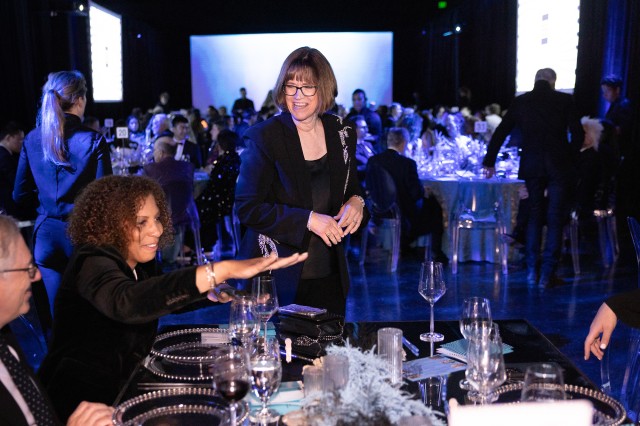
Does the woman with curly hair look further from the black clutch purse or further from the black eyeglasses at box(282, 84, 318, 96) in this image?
the black eyeglasses at box(282, 84, 318, 96)

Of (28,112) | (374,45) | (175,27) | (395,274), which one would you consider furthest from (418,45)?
(395,274)

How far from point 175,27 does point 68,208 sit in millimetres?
17906

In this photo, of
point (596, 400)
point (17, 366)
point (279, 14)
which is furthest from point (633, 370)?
point (279, 14)

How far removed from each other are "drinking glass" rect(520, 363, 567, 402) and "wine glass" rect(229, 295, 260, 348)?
83 cm

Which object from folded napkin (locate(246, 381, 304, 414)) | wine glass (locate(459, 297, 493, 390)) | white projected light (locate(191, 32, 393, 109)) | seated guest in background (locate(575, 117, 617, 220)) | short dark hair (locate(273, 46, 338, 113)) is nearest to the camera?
folded napkin (locate(246, 381, 304, 414))

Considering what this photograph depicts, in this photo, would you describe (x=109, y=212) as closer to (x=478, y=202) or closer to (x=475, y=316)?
(x=475, y=316)

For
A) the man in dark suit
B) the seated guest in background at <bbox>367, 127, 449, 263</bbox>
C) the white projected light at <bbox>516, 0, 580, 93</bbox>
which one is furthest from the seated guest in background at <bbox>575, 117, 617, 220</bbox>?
the white projected light at <bbox>516, 0, 580, 93</bbox>

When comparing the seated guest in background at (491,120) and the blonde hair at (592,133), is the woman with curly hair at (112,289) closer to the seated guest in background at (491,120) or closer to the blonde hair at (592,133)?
the blonde hair at (592,133)

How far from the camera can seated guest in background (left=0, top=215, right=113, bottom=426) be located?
1592mm

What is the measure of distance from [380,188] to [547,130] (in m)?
1.59

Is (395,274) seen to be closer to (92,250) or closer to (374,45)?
(92,250)

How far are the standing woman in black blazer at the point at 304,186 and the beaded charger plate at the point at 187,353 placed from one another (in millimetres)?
530

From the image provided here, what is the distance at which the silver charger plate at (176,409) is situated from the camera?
5.47 ft

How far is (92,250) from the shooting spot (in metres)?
2.18
